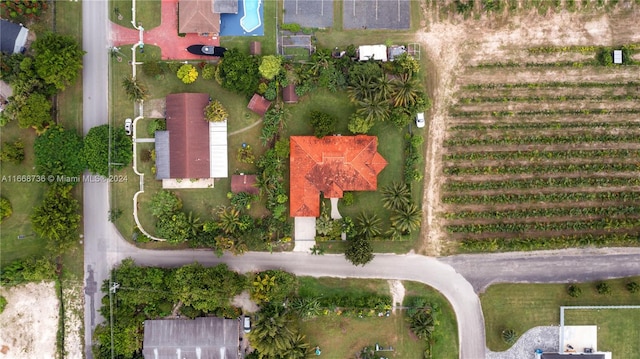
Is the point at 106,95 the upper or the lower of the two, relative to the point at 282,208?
upper

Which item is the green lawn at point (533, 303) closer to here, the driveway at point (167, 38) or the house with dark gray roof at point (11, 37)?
the driveway at point (167, 38)

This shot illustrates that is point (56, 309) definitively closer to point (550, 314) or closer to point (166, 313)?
point (166, 313)

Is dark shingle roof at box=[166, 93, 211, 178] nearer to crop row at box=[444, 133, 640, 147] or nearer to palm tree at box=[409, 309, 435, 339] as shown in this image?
crop row at box=[444, 133, 640, 147]

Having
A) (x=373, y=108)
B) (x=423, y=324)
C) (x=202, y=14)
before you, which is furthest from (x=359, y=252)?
(x=202, y=14)

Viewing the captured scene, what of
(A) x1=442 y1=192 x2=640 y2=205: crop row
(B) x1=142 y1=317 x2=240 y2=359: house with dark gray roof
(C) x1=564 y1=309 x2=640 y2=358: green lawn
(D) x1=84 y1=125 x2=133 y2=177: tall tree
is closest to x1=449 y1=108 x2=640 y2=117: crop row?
(A) x1=442 y1=192 x2=640 y2=205: crop row

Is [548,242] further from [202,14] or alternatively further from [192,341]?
[202,14]

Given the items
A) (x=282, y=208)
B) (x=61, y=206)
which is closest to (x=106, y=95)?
(x=61, y=206)
